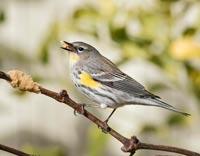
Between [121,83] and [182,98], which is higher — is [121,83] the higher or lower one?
the higher one

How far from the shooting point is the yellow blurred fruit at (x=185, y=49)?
5.50 feet

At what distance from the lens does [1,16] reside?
1673mm

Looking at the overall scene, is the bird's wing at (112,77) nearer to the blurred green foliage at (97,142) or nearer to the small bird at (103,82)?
the small bird at (103,82)

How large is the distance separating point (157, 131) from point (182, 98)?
414 millimetres

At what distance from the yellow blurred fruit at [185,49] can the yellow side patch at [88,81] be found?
373 mm

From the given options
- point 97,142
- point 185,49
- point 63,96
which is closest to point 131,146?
point 63,96

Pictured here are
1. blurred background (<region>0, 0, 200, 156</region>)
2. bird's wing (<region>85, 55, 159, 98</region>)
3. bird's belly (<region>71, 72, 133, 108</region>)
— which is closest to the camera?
bird's belly (<region>71, 72, 133, 108</region>)

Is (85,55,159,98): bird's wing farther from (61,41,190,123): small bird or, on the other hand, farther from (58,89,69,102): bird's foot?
(58,89,69,102): bird's foot

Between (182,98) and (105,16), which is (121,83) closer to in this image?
(105,16)

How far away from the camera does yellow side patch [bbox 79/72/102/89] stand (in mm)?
1346

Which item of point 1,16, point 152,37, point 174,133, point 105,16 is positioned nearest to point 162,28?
point 152,37

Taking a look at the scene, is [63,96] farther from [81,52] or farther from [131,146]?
[81,52]

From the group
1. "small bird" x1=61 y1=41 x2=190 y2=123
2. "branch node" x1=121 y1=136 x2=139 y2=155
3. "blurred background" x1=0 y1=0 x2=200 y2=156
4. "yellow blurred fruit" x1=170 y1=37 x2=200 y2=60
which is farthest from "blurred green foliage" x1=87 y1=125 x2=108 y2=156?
"branch node" x1=121 y1=136 x2=139 y2=155

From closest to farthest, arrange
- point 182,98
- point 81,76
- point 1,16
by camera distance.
Result: point 81,76, point 1,16, point 182,98
